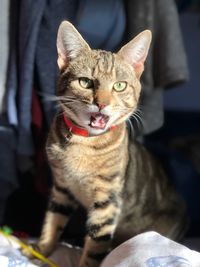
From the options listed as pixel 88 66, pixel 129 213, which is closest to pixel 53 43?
pixel 88 66

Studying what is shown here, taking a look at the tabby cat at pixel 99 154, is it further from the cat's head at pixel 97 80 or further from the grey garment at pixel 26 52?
the grey garment at pixel 26 52

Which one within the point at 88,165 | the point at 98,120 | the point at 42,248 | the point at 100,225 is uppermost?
the point at 98,120

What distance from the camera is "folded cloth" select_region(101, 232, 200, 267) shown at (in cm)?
91

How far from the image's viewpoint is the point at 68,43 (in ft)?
3.29

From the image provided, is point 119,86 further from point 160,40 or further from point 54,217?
point 54,217

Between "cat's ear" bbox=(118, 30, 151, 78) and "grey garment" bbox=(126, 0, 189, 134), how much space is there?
15cm

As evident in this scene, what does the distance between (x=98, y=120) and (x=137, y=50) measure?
0.61ft

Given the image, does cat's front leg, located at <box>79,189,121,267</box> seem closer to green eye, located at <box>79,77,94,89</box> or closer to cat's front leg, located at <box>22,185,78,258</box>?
cat's front leg, located at <box>22,185,78,258</box>

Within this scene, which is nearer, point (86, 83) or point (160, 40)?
point (86, 83)

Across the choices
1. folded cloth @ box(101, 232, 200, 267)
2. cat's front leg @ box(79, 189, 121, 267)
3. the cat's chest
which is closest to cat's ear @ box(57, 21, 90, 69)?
the cat's chest

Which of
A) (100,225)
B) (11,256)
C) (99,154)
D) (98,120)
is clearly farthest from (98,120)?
(11,256)

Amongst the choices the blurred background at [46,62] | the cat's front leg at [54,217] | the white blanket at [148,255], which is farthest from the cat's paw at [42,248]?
the blurred background at [46,62]

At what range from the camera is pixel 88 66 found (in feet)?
3.34

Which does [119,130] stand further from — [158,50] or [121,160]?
[158,50]
